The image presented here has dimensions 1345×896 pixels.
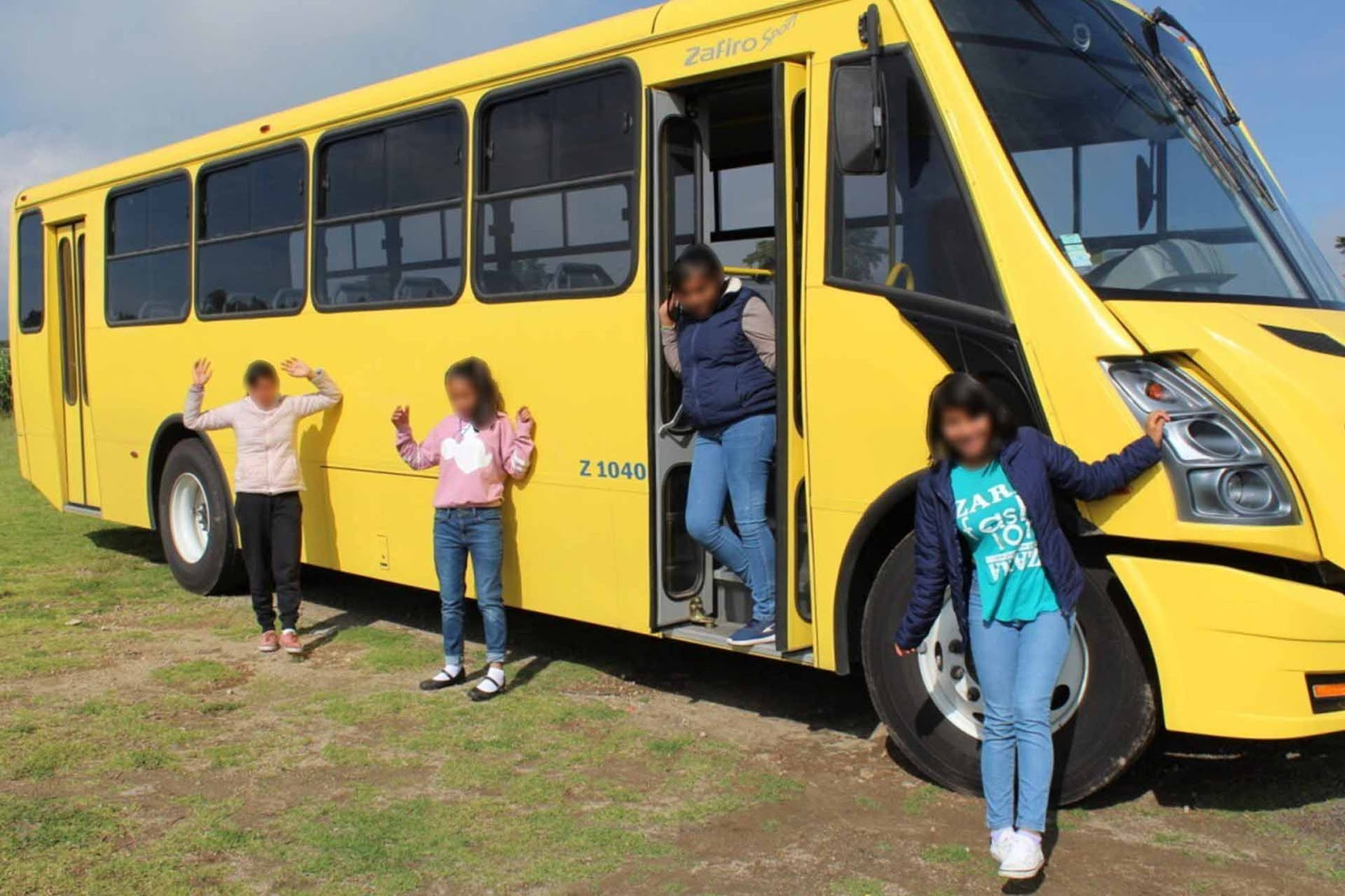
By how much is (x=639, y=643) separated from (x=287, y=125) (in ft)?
12.3

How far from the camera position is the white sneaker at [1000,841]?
4.04 metres

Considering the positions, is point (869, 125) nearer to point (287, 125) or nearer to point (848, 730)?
point (848, 730)

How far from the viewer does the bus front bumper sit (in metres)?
3.98

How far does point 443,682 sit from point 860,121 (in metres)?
3.40

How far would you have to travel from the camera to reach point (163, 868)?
4305 mm

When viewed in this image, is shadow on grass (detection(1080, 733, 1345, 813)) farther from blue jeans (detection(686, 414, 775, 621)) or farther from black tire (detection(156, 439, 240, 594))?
black tire (detection(156, 439, 240, 594))

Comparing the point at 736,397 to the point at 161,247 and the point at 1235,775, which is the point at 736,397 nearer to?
the point at 1235,775

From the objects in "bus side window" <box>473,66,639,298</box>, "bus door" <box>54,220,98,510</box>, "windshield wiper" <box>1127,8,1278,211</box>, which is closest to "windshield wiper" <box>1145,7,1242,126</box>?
"windshield wiper" <box>1127,8,1278,211</box>

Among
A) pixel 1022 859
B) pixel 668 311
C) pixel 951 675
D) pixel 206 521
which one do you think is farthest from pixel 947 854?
pixel 206 521

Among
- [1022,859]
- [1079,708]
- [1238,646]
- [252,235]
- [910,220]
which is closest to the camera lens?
[1022,859]

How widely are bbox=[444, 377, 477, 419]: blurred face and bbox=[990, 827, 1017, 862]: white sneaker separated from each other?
10.6 ft

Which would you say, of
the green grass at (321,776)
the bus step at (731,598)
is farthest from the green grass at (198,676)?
the bus step at (731,598)

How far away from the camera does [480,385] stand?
6277 millimetres

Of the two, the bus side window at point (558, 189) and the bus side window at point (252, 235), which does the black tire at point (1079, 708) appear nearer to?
the bus side window at point (558, 189)
